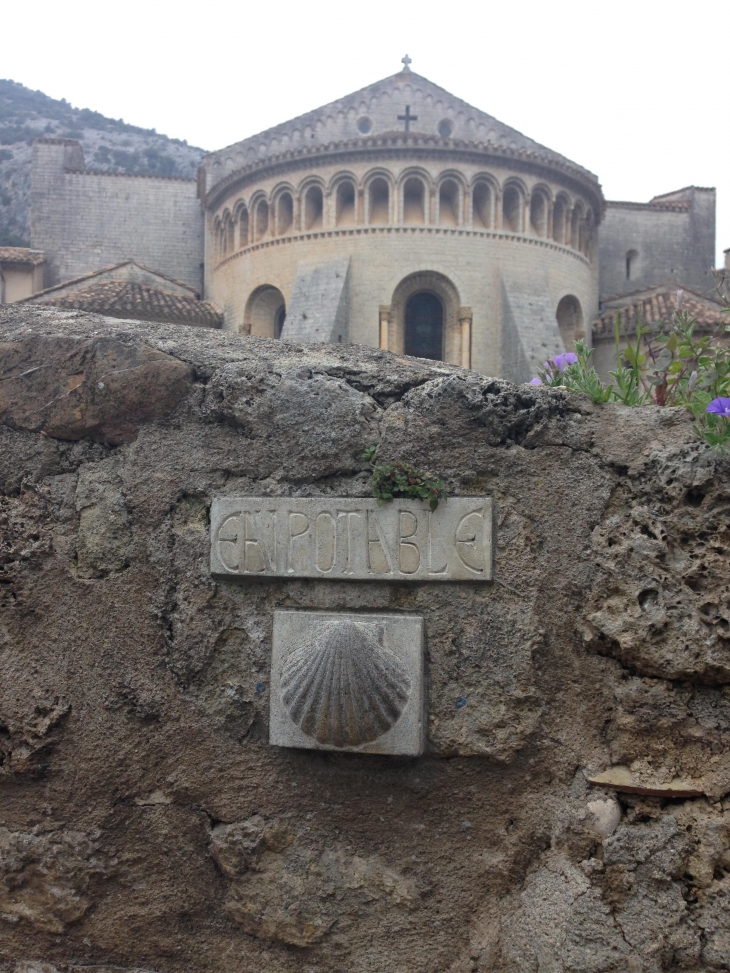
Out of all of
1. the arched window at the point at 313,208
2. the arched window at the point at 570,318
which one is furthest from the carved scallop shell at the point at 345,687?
the arched window at the point at 570,318

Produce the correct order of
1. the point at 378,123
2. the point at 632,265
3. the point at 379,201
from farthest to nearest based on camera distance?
the point at 632,265
the point at 378,123
the point at 379,201

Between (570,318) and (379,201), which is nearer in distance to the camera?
(379,201)

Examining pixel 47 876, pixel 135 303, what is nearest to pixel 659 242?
pixel 135 303

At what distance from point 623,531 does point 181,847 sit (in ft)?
6.72

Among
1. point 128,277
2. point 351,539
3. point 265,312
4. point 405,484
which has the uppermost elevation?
point 128,277

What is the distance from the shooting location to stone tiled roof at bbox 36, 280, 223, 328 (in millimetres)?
17953

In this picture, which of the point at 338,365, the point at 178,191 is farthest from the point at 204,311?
the point at 338,365

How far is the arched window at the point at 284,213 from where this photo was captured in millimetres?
21047

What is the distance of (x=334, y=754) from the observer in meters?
3.11

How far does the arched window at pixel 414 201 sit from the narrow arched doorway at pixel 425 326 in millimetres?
1922

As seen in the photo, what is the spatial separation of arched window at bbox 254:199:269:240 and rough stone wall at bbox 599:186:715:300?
10617 millimetres

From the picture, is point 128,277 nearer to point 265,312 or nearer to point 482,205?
point 265,312

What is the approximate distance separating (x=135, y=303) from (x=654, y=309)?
39.8ft

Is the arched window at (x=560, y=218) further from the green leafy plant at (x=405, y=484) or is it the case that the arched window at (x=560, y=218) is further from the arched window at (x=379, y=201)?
the green leafy plant at (x=405, y=484)
